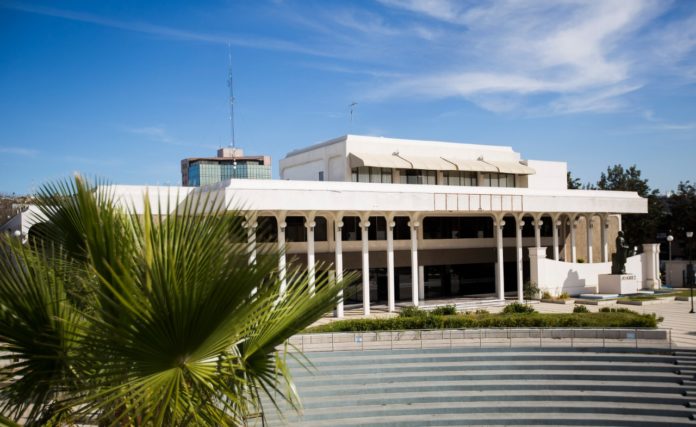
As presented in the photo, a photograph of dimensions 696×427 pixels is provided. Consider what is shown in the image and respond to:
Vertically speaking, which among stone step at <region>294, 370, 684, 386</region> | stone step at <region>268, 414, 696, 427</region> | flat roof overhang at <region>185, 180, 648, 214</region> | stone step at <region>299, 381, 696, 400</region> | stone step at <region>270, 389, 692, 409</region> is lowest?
stone step at <region>268, 414, 696, 427</region>

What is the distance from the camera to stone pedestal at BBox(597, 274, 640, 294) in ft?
140

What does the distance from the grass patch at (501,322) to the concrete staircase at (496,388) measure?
10.2 ft

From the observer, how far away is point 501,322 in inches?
1057

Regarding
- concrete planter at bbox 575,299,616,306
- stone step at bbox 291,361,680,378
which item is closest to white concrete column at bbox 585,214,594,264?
concrete planter at bbox 575,299,616,306

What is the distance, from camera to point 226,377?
4738mm

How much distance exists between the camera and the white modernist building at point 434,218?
114 ft

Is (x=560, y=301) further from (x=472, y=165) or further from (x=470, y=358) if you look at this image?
(x=470, y=358)

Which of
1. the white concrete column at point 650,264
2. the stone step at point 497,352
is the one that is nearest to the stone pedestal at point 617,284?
the white concrete column at point 650,264

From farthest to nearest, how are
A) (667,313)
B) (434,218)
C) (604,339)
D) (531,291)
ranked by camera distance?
(434,218) < (531,291) < (667,313) < (604,339)

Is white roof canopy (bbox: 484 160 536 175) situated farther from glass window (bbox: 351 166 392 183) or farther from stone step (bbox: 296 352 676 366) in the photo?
stone step (bbox: 296 352 676 366)

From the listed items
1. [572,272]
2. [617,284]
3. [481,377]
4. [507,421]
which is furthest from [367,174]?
[507,421]

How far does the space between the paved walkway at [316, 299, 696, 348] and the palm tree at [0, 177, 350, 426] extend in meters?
24.2

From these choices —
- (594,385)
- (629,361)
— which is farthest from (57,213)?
(629,361)

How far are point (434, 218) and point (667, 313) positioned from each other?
633 inches
